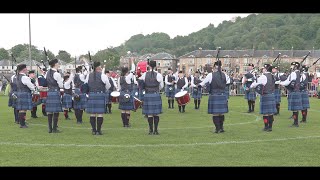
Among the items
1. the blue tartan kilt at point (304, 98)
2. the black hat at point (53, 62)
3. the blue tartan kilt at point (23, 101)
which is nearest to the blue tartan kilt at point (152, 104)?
the black hat at point (53, 62)

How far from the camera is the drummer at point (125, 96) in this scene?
11.0 meters

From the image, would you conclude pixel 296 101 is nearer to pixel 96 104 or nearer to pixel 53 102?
pixel 96 104

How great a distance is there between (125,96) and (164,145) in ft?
11.0

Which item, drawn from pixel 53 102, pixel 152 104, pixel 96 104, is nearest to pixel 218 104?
pixel 152 104

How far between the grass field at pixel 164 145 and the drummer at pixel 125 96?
339 mm

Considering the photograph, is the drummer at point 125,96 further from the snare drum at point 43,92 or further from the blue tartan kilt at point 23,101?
the blue tartan kilt at point 23,101

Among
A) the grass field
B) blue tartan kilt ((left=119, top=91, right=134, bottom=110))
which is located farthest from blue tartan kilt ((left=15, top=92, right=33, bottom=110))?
blue tartan kilt ((left=119, top=91, right=134, bottom=110))

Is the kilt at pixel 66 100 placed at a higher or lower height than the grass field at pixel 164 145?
higher

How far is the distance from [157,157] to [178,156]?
0.35 meters

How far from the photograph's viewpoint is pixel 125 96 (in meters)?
10.9

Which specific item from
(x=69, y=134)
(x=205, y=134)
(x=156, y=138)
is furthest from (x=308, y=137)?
(x=69, y=134)

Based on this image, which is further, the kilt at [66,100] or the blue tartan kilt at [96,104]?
the kilt at [66,100]

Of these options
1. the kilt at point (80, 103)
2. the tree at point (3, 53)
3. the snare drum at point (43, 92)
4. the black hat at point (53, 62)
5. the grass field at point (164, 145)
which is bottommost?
the grass field at point (164, 145)

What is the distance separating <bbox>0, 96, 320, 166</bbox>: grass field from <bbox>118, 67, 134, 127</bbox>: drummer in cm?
34
